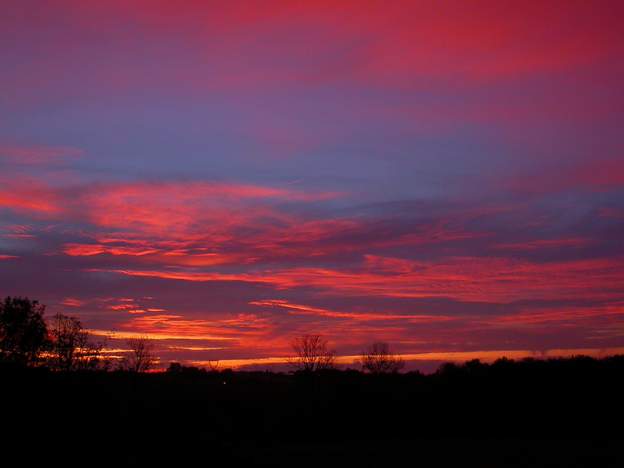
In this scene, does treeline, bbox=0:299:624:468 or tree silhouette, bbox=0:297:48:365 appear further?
tree silhouette, bbox=0:297:48:365

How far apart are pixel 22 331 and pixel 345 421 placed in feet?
83.2

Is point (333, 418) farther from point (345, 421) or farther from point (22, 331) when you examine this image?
point (22, 331)

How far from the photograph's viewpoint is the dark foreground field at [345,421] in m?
27.4

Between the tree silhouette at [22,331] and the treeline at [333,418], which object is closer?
the treeline at [333,418]

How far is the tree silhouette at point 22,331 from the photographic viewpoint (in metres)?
53.6

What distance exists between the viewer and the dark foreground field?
27422 mm

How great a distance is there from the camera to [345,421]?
47906mm

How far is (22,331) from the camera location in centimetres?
5462

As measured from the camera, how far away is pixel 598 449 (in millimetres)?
34844

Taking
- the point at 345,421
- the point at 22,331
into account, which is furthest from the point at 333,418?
the point at 22,331

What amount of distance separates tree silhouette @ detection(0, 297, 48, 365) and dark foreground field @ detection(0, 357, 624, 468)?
9.71 meters

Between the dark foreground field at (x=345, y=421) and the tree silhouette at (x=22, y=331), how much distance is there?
971 centimetres

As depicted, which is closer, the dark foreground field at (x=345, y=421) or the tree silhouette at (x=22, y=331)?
the dark foreground field at (x=345, y=421)

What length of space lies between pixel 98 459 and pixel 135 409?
31.7 ft
